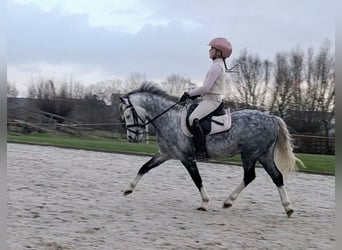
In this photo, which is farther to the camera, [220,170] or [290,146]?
[220,170]

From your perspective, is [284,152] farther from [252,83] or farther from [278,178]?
[252,83]

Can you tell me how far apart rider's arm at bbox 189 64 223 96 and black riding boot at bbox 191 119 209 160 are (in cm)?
31

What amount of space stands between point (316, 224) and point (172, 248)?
1.83 metres

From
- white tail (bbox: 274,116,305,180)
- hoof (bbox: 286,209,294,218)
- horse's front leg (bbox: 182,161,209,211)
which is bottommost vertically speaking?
hoof (bbox: 286,209,294,218)

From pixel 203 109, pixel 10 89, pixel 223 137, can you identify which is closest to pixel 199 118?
pixel 203 109

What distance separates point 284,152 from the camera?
17.7ft

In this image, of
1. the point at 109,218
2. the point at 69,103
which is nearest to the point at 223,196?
the point at 109,218

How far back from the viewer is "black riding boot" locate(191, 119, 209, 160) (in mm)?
5160

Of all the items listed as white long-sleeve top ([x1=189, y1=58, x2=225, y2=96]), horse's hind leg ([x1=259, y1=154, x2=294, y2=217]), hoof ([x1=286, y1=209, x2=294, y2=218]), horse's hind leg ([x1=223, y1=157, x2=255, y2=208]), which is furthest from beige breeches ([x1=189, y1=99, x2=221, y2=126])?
hoof ([x1=286, y1=209, x2=294, y2=218])

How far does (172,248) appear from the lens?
3861 millimetres

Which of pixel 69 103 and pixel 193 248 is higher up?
pixel 69 103

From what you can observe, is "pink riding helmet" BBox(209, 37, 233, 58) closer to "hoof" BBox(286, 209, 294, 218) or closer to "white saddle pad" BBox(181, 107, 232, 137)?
"white saddle pad" BBox(181, 107, 232, 137)

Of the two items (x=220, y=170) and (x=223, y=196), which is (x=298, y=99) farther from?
(x=223, y=196)

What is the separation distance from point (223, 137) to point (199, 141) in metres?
0.26
